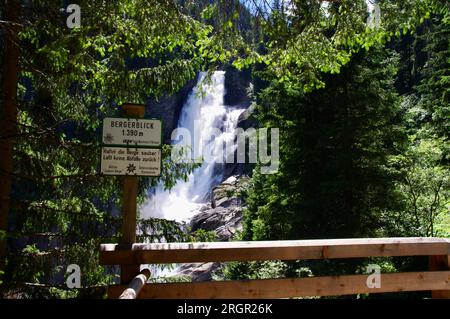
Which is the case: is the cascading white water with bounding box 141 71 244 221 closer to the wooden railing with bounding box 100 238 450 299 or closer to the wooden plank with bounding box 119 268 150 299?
the wooden railing with bounding box 100 238 450 299

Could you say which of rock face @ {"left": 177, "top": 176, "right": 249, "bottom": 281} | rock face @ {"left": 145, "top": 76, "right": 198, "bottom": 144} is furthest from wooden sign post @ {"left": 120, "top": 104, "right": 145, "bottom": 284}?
rock face @ {"left": 145, "top": 76, "right": 198, "bottom": 144}

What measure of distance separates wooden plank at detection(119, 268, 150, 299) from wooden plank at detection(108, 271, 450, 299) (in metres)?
0.13

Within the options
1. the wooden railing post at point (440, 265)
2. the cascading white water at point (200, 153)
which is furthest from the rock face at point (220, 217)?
the wooden railing post at point (440, 265)

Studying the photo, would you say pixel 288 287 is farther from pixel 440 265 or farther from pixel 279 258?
pixel 440 265

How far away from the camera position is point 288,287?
11.1 ft

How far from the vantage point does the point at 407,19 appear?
453 cm

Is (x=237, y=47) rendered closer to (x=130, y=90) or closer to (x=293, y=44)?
(x=293, y=44)

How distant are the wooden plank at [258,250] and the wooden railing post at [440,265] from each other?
0.13m

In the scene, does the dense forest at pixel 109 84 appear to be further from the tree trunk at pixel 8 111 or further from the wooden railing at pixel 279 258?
the wooden railing at pixel 279 258

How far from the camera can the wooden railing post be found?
3664mm

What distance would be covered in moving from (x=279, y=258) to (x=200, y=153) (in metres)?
34.4
